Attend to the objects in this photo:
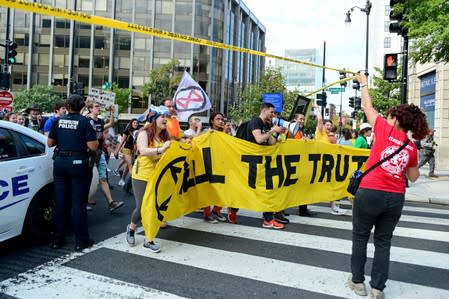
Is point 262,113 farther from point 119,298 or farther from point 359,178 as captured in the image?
point 119,298

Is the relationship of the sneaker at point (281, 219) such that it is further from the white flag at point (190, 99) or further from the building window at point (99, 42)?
the building window at point (99, 42)

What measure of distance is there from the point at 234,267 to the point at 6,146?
298cm

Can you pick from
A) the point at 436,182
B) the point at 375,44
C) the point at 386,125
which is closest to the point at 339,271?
the point at 386,125

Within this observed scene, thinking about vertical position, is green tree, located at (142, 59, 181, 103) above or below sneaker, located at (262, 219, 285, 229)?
above

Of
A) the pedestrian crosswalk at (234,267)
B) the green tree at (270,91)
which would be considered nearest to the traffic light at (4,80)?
the pedestrian crosswalk at (234,267)

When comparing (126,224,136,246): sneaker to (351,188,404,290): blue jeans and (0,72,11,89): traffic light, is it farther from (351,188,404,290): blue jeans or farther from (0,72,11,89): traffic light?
(0,72,11,89): traffic light

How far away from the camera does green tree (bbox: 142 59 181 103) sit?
184 feet

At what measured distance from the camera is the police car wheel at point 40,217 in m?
5.41

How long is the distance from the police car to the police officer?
0.25 meters

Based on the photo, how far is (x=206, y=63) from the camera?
207ft

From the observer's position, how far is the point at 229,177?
671 cm

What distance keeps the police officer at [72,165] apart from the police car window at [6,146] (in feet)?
1.33

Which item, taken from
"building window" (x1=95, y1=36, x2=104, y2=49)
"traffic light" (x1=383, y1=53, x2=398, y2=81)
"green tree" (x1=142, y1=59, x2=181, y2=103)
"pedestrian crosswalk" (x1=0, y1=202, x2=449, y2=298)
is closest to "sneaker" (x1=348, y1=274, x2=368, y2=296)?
"pedestrian crosswalk" (x1=0, y1=202, x2=449, y2=298)

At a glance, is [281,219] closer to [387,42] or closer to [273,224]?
[273,224]
